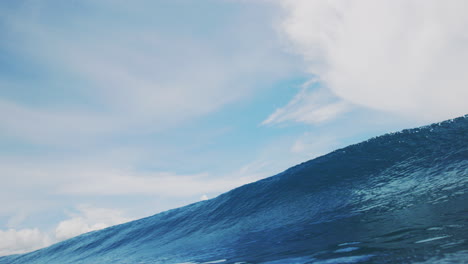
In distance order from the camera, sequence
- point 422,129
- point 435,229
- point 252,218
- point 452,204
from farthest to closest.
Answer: point 422,129 → point 252,218 → point 452,204 → point 435,229

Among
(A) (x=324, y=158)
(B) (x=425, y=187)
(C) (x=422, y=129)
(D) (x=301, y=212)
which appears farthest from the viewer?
(A) (x=324, y=158)

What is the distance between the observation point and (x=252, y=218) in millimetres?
10711

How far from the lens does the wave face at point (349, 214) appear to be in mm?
3525

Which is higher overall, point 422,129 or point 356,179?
point 422,129

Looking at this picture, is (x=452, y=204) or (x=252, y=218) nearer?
(x=452, y=204)

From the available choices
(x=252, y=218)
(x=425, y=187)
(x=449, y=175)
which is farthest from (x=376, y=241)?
(x=252, y=218)

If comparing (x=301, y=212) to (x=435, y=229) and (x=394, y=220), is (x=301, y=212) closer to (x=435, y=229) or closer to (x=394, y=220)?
(x=394, y=220)

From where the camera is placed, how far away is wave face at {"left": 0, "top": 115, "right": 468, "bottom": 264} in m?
3.52

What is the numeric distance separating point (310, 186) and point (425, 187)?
5.12 meters

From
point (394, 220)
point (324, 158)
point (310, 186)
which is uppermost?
point (324, 158)

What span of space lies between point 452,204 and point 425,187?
308 cm

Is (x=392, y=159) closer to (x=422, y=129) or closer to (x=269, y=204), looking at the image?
(x=422, y=129)

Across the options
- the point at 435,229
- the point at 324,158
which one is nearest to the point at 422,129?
the point at 324,158

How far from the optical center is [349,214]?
276 inches
